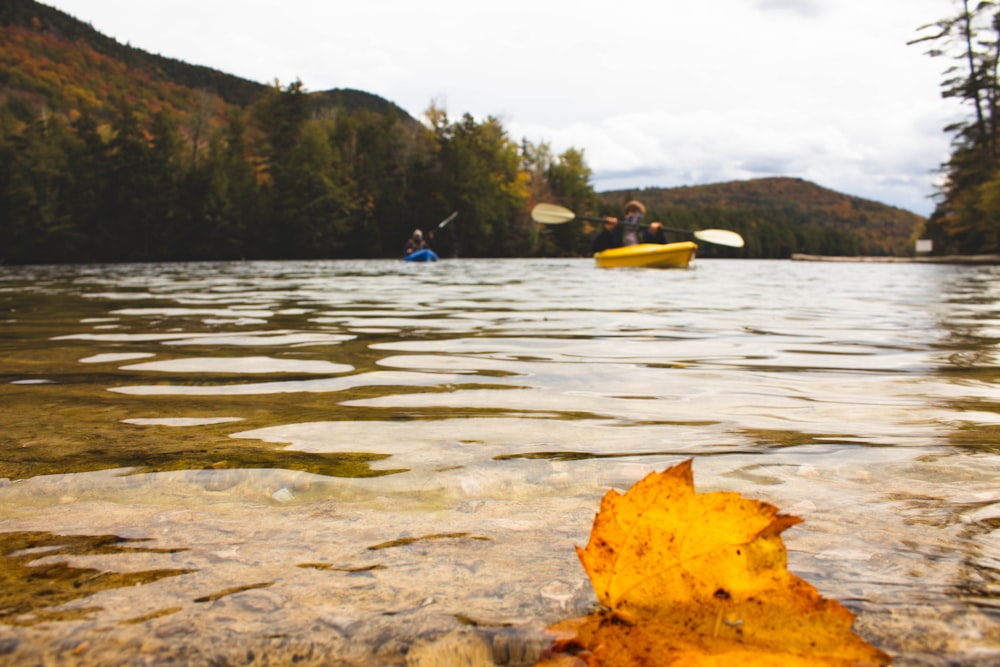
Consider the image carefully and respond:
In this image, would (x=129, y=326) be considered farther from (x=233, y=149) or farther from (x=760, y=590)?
(x=233, y=149)

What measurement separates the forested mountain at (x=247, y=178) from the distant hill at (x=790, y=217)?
1446 inches

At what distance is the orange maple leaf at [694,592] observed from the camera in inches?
30.9

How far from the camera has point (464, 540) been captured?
1.19 metres

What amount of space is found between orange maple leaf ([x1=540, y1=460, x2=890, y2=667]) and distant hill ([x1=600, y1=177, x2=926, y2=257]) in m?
97.8

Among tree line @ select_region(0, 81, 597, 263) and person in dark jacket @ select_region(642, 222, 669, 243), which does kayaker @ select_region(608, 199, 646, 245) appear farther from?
tree line @ select_region(0, 81, 597, 263)

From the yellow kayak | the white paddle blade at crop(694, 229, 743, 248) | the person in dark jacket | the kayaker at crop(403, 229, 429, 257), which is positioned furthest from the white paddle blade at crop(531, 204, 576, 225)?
the kayaker at crop(403, 229, 429, 257)

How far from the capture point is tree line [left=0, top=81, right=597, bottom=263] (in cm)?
4844

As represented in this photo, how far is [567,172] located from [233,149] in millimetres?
34983

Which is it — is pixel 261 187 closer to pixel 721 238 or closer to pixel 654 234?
pixel 654 234

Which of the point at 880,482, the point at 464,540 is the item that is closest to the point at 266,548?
the point at 464,540

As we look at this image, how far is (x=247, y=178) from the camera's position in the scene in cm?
5756

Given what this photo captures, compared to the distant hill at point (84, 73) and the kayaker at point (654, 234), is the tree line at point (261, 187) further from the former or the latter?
the kayaker at point (654, 234)

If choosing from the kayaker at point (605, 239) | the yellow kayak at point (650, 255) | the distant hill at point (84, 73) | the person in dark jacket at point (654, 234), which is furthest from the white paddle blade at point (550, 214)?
the distant hill at point (84, 73)

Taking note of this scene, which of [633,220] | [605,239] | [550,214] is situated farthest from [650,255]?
[633,220]
